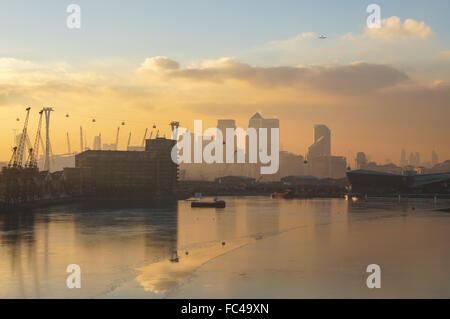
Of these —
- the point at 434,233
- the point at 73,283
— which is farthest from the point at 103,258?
the point at 434,233

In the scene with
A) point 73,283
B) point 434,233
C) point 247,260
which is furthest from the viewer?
point 434,233

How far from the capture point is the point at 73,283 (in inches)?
1978

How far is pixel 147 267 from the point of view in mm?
59656

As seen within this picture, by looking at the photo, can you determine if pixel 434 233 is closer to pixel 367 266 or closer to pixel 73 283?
pixel 367 266
